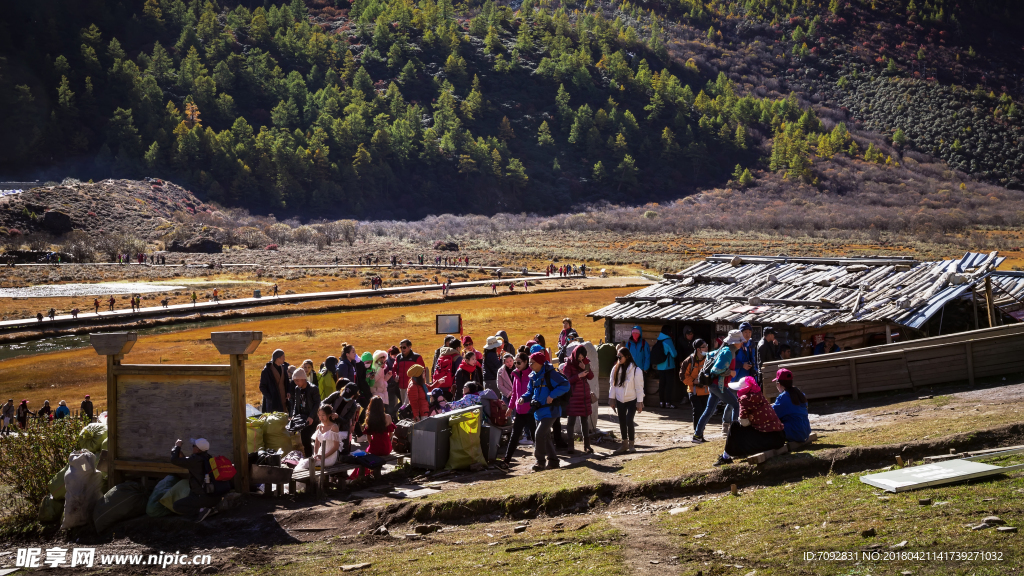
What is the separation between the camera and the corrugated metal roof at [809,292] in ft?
51.1

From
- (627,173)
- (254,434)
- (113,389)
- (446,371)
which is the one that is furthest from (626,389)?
(627,173)

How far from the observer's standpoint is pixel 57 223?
87.6 metres

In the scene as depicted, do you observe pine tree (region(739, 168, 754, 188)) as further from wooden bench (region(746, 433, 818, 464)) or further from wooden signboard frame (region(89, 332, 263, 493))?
wooden signboard frame (region(89, 332, 263, 493))

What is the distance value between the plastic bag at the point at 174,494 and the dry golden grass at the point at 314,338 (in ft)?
35.8

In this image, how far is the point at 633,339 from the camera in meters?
13.4

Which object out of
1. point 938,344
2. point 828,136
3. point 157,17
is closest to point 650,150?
point 828,136

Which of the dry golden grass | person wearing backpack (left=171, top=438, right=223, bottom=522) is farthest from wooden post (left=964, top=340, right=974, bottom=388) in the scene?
the dry golden grass

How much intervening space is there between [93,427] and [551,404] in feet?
21.1

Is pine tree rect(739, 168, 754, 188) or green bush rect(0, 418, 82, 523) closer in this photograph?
green bush rect(0, 418, 82, 523)

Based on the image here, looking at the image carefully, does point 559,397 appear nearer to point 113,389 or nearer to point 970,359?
point 113,389

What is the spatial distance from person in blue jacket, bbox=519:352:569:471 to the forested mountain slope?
5047 inches

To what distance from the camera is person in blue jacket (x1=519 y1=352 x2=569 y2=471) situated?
33.7 feet

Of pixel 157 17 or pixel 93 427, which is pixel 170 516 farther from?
pixel 157 17

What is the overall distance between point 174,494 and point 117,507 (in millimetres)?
823
